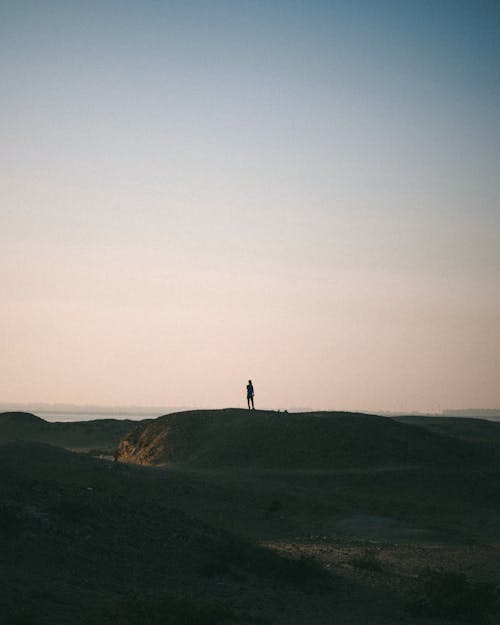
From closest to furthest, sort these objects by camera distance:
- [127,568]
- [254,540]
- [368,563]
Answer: [127,568], [368,563], [254,540]

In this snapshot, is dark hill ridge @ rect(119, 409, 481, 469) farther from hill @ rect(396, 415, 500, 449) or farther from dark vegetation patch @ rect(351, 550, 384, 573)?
dark vegetation patch @ rect(351, 550, 384, 573)

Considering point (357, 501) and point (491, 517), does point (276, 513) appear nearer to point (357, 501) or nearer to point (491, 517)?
point (357, 501)

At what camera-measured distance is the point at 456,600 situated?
1295 centimetres

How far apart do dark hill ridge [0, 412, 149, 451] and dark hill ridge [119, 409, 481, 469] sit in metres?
20.7

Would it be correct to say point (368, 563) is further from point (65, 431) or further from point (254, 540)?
point (65, 431)

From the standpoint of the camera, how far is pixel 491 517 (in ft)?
84.6

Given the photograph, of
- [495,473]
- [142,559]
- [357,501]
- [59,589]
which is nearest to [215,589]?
[142,559]

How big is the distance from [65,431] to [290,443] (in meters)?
38.2

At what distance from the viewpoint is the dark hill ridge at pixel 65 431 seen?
6681 centimetres

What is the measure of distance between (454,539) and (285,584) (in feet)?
28.1

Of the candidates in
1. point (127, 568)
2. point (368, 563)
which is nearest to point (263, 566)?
point (368, 563)

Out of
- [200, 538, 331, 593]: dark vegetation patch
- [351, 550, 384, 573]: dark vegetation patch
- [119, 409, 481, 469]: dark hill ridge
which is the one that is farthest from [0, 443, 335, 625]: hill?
[119, 409, 481, 469]: dark hill ridge

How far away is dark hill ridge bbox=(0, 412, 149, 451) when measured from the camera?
6681 cm

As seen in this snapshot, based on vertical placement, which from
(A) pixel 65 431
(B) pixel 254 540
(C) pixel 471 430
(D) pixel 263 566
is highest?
(A) pixel 65 431
